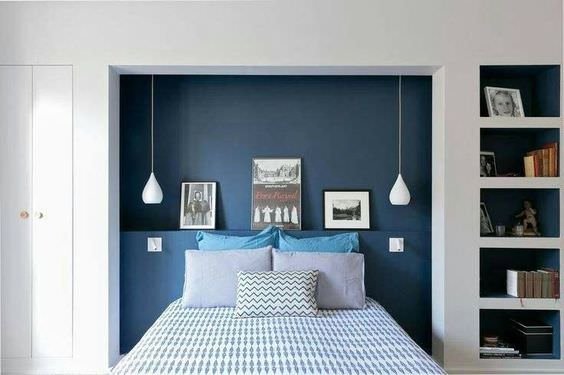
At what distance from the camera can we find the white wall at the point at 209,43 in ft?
10.0

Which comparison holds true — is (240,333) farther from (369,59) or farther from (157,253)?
(369,59)

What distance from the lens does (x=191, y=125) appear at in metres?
3.47

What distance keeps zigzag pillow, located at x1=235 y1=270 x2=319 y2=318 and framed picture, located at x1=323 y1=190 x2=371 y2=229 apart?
2.40 ft

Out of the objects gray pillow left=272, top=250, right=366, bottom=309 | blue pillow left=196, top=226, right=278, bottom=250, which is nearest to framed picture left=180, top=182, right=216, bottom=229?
blue pillow left=196, top=226, right=278, bottom=250

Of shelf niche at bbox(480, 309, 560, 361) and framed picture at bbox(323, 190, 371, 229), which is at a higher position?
framed picture at bbox(323, 190, 371, 229)

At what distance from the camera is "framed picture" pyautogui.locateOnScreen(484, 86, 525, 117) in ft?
10.6

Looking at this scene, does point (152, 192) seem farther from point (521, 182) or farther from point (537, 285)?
point (537, 285)

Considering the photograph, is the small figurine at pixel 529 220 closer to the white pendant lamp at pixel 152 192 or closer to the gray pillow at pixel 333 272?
the gray pillow at pixel 333 272

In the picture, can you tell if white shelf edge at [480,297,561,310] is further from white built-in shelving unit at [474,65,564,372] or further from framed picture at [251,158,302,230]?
framed picture at [251,158,302,230]

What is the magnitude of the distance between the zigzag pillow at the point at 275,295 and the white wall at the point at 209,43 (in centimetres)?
102

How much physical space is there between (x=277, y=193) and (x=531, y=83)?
2128mm

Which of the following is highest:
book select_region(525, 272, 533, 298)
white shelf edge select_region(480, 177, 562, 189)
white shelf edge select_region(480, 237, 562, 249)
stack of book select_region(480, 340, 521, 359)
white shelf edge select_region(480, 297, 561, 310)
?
white shelf edge select_region(480, 177, 562, 189)

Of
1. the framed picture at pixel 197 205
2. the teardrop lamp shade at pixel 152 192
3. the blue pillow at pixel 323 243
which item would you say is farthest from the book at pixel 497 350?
the teardrop lamp shade at pixel 152 192

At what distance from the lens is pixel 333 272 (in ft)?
9.76
